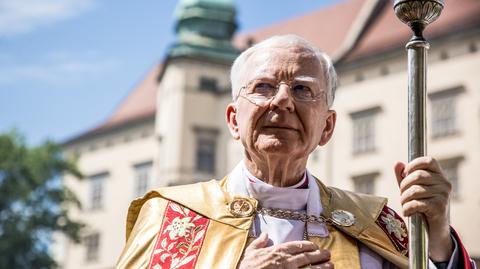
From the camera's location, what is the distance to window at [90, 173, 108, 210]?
43.0 meters

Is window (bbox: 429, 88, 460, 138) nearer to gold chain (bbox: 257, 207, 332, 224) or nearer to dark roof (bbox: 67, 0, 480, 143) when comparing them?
dark roof (bbox: 67, 0, 480, 143)

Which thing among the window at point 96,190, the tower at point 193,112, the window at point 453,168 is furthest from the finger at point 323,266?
the window at point 96,190

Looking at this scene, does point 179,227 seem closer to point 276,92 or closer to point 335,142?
point 276,92

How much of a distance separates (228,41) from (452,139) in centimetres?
1488

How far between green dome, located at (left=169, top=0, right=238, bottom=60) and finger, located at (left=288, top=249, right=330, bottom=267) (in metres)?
36.3

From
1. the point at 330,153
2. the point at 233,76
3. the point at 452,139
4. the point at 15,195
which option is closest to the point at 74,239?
the point at 15,195

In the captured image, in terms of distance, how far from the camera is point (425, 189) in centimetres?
348

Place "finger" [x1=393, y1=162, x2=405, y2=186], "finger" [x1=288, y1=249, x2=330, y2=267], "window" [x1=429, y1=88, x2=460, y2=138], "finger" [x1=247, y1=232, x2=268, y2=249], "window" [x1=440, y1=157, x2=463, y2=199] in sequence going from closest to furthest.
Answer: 1. "finger" [x1=393, y1=162, x2=405, y2=186]
2. "finger" [x1=288, y1=249, x2=330, y2=267]
3. "finger" [x1=247, y1=232, x2=268, y2=249]
4. "window" [x1=440, y1=157, x2=463, y2=199]
5. "window" [x1=429, y1=88, x2=460, y2=138]

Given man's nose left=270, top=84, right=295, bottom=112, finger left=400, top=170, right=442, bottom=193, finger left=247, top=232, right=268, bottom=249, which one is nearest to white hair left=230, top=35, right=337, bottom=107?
man's nose left=270, top=84, right=295, bottom=112

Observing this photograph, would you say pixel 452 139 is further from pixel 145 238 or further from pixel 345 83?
pixel 145 238

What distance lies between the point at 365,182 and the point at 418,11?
29046 millimetres

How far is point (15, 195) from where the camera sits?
→ 106 feet

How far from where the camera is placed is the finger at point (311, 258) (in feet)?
12.7

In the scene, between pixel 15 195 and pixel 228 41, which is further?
pixel 228 41
